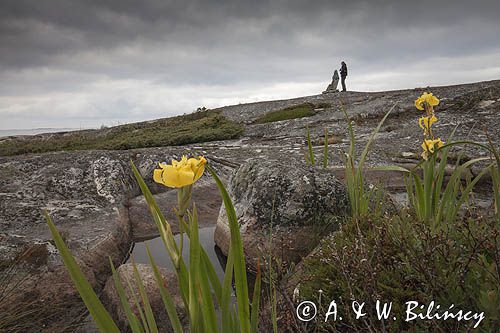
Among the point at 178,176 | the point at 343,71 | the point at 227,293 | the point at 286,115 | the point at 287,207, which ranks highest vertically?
the point at 343,71

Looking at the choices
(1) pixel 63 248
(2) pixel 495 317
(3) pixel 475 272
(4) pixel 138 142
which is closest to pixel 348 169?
(3) pixel 475 272

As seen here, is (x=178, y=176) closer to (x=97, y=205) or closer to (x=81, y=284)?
(x=81, y=284)

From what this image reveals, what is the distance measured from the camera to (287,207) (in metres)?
3.74

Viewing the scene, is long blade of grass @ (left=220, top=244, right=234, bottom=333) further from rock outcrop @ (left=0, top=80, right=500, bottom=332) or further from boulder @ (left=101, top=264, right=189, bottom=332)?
boulder @ (left=101, top=264, right=189, bottom=332)

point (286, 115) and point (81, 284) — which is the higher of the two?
point (286, 115)

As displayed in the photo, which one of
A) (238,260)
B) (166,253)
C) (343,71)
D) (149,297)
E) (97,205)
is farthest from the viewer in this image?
(343,71)

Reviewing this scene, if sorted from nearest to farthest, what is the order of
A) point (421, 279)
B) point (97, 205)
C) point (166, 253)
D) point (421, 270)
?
point (421, 270)
point (421, 279)
point (166, 253)
point (97, 205)

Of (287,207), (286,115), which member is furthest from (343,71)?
(287,207)

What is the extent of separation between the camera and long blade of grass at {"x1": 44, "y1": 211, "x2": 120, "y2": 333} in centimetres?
101

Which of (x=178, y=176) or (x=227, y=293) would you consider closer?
(x=178, y=176)

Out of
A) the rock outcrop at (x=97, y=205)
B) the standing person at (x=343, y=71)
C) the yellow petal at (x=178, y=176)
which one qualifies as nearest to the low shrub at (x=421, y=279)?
the rock outcrop at (x=97, y=205)

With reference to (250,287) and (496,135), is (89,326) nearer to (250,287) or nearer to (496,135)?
(250,287)

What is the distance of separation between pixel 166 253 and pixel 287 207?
152 cm

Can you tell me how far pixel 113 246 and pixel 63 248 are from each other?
10.4 feet
